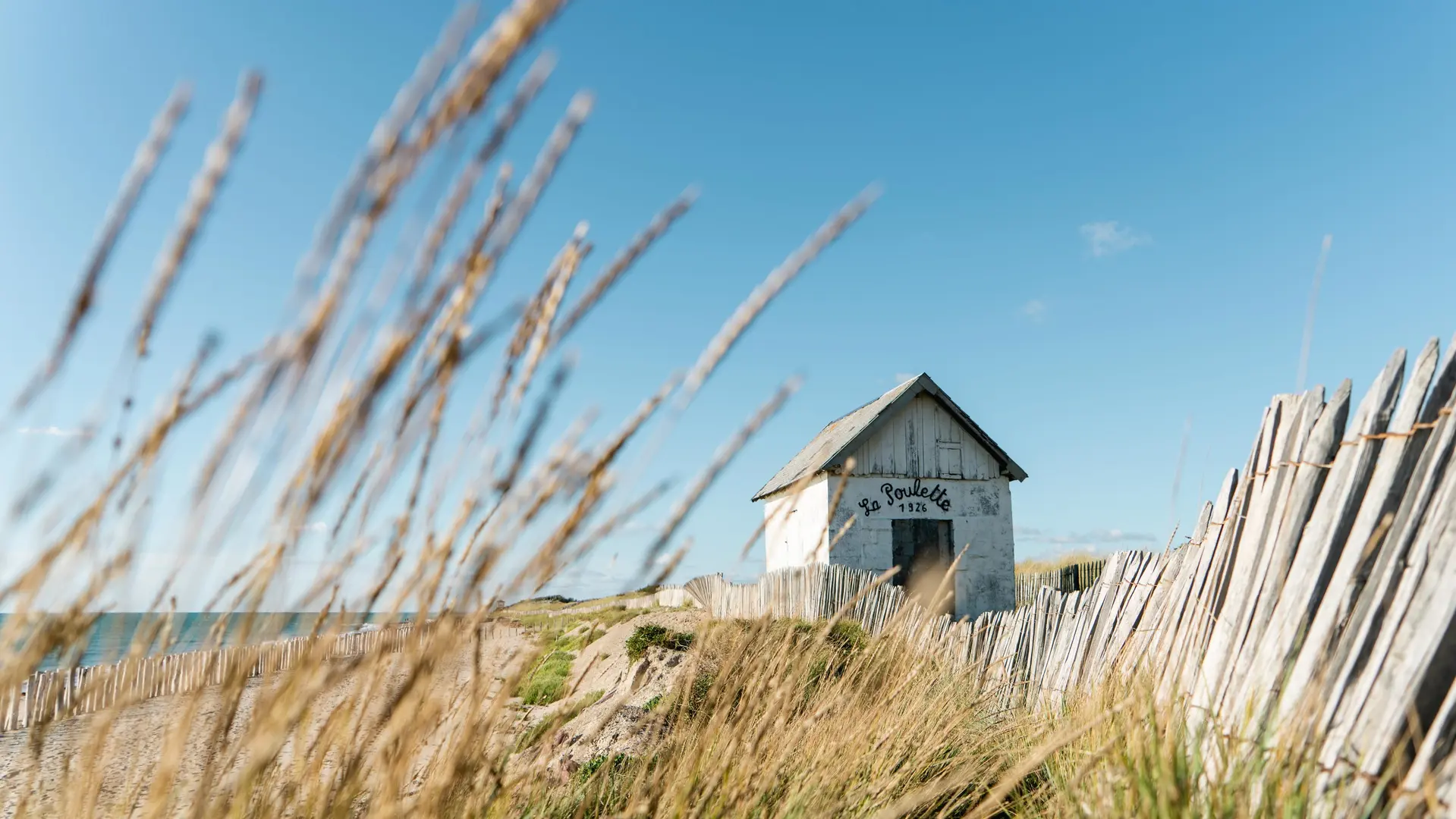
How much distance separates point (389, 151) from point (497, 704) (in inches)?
27.2

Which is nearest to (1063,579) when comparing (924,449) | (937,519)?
(937,519)

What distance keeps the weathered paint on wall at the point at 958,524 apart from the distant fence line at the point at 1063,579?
109cm

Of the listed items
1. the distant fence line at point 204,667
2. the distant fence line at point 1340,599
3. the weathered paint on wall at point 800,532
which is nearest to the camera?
the distant fence line at point 204,667

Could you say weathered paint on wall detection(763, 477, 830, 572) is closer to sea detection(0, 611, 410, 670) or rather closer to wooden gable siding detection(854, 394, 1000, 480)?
wooden gable siding detection(854, 394, 1000, 480)

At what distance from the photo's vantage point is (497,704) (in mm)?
1026

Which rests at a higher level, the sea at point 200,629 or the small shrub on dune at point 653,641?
the sea at point 200,629

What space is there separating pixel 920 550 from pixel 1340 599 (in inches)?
467

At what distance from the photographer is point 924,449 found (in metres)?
13.5

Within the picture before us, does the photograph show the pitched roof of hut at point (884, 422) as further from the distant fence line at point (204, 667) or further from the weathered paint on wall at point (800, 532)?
the distant fence line at point (204, 667)

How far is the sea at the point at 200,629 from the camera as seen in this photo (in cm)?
101

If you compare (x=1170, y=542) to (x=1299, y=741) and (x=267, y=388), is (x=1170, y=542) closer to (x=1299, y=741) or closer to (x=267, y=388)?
(x=1299, y=741)

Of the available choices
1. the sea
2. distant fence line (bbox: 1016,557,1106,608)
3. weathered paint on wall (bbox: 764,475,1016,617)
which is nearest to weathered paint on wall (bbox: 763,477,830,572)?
weathered paint on wall (bbox: 764,475,1016,617)

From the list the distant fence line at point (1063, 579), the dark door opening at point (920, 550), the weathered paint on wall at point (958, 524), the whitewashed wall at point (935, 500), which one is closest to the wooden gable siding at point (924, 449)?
the whitewashed wall at point (935, 500)

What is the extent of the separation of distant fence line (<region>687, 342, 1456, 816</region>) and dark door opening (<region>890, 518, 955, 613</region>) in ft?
34.6
